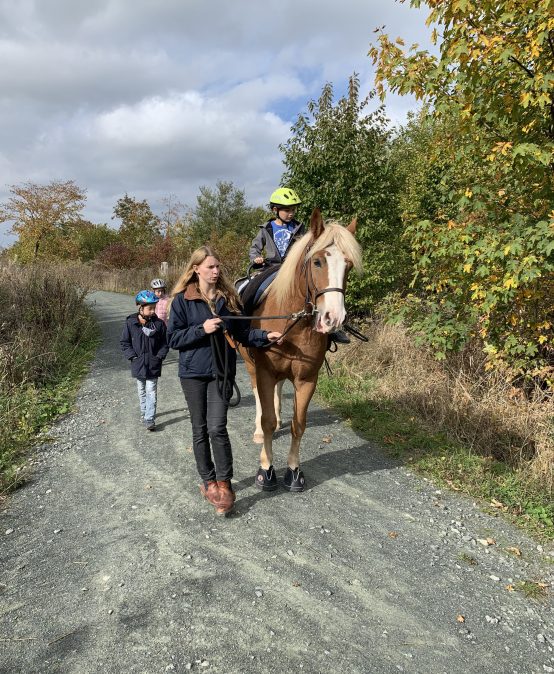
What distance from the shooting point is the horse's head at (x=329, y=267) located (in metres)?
3.14

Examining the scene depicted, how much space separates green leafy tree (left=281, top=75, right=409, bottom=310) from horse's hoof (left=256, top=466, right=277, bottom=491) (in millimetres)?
5624

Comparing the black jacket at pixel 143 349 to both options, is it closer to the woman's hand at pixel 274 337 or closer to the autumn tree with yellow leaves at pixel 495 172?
the woman's hand at pixel 274 337

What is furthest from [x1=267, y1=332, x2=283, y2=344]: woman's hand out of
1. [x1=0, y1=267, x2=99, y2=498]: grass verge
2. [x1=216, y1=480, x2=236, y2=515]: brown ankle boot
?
[x1=0, y1=267, x2=99, y2=498]: grass verge

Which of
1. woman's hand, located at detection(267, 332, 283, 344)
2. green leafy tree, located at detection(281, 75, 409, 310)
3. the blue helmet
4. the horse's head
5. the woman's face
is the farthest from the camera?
green leafy tree, located at detection(281, 75, 409, 310)

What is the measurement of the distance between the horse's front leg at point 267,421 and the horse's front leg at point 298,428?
171mm

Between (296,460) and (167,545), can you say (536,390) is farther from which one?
(167,545)

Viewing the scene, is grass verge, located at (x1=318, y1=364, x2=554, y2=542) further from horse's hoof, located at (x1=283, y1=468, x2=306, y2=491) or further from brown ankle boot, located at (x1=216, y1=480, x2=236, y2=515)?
brown ankle boot, located at (x1=216, y1=480, x2=236, y2=515)

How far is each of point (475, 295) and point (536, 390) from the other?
6.12ft

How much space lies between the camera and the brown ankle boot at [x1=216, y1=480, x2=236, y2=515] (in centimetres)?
→ 349

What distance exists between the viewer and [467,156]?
16.7ft

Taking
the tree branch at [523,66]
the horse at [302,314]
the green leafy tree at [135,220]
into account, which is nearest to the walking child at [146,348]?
the horse at [302,314]

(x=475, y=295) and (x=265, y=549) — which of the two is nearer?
(x=265, y=549)

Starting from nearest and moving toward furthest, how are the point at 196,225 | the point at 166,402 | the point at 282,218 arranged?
the point at 282,218
the point at 166,402
the point at 196,225

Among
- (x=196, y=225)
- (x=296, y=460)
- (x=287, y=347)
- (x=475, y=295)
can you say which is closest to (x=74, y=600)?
(x=296, y=460)
